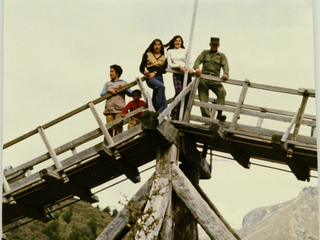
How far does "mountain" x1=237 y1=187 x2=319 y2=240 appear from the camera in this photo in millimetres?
19469

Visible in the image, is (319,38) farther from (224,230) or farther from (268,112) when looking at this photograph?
(224,230)

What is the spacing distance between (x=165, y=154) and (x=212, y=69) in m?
2.03

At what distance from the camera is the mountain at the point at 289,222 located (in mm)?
19469

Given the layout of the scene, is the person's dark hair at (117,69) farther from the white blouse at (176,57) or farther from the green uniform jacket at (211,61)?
the green uniform jacket at (211,61)

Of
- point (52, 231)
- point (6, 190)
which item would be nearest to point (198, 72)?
point (6, 190)

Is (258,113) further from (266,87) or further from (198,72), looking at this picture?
(198,72)

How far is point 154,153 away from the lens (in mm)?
11289

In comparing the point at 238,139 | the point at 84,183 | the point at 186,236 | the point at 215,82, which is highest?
the point at 215,82

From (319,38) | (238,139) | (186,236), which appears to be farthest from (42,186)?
(319,38)

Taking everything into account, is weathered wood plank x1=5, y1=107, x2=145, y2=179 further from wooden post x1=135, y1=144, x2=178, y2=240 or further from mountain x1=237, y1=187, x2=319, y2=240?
mountain x1=237, y1=187, x2=319, y2=240

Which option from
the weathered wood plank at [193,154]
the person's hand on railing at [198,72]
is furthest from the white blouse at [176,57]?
the weathered wood plank at [193,154]

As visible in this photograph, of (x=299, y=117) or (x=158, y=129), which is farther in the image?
(x=158, y=129)

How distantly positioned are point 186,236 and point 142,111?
10.5 feet

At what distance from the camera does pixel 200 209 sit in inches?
404
